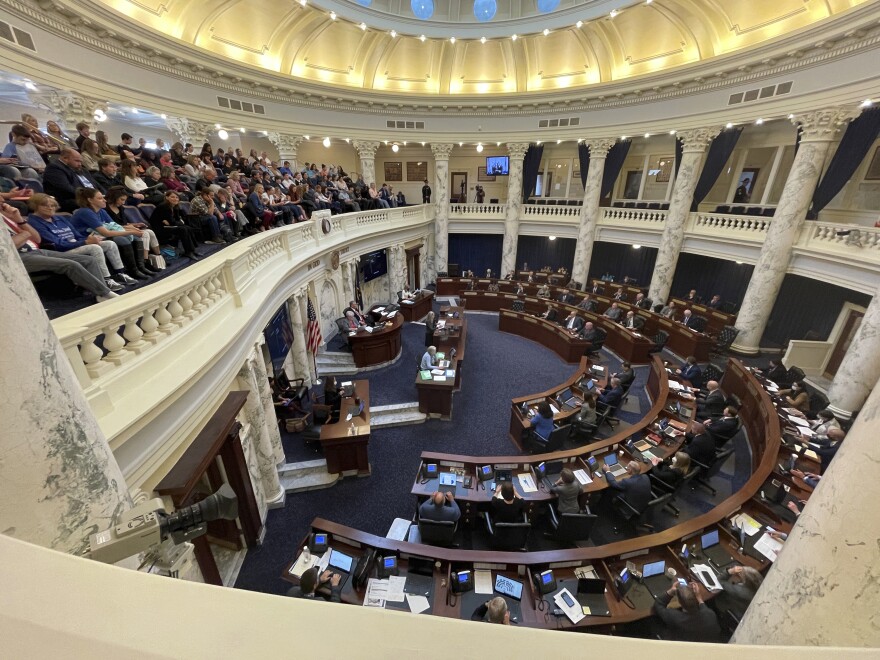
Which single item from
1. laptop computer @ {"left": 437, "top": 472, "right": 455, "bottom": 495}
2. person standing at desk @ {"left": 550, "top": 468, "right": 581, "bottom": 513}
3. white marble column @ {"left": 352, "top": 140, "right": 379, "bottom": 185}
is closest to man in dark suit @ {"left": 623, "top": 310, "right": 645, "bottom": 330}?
person standing at desk @ {"left": 550, "top": 468, "right": 581, "bottom": 513}

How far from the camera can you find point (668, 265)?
13188 millimetres

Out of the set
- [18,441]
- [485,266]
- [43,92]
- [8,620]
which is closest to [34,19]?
[43,92]

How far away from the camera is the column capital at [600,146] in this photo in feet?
46.6

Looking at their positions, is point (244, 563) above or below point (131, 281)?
below

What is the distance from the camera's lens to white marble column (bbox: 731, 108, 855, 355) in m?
9.24

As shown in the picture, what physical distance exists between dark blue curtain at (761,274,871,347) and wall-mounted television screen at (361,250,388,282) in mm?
13538

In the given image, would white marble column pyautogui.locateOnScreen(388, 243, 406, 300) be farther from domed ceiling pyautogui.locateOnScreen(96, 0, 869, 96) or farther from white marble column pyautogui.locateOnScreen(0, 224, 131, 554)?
white marble column pyautogui.locateOnScreen(0, 224, 131, 554)

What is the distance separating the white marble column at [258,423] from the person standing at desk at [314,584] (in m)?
2.30

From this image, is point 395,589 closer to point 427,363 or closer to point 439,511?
point 439,511

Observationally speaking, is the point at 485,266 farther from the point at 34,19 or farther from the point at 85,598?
the point at 85,598

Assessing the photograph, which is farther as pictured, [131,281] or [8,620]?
[131,281]

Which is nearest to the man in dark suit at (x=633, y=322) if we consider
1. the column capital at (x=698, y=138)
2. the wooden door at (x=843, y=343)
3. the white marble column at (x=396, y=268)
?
the wooden door at (x=843, y=343)

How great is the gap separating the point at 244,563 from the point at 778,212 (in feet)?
48.8

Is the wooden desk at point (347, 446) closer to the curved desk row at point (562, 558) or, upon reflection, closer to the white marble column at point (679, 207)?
the curved desk row at point (562, 558)
